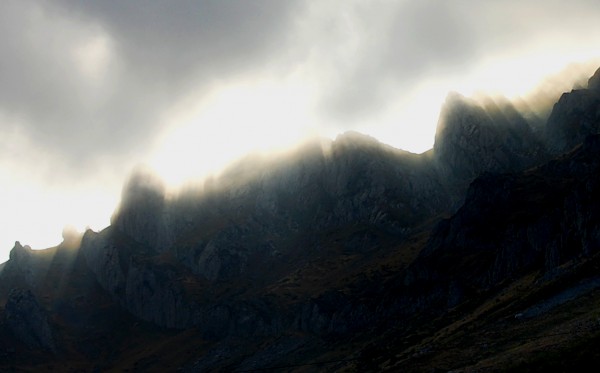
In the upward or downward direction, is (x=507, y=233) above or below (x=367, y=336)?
above

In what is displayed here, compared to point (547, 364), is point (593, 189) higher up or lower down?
higher up

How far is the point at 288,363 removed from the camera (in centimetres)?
17088

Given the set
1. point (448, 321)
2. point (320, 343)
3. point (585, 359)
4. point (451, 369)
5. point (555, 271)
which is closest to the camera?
point (585, 359)

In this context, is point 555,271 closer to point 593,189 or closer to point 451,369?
point 593,189

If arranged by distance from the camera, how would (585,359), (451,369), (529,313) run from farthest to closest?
(529,313) → (451,369) → (585,359)

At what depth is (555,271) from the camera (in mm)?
116250

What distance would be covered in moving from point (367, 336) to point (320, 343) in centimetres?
2032

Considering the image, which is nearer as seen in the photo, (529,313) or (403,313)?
(529,313)

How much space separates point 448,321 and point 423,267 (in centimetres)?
6192

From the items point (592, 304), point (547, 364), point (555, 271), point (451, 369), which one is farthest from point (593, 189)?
point (547, 364)

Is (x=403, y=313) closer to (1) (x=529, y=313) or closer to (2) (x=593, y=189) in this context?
(2) (x=593, y=189)

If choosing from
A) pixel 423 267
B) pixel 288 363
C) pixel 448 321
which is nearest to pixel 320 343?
pixel 288 363

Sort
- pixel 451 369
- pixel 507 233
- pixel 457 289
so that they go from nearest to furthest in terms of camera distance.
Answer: pixel 451 369
pixel 457 289
pixel 507 233

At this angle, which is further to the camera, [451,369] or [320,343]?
[320,343]
